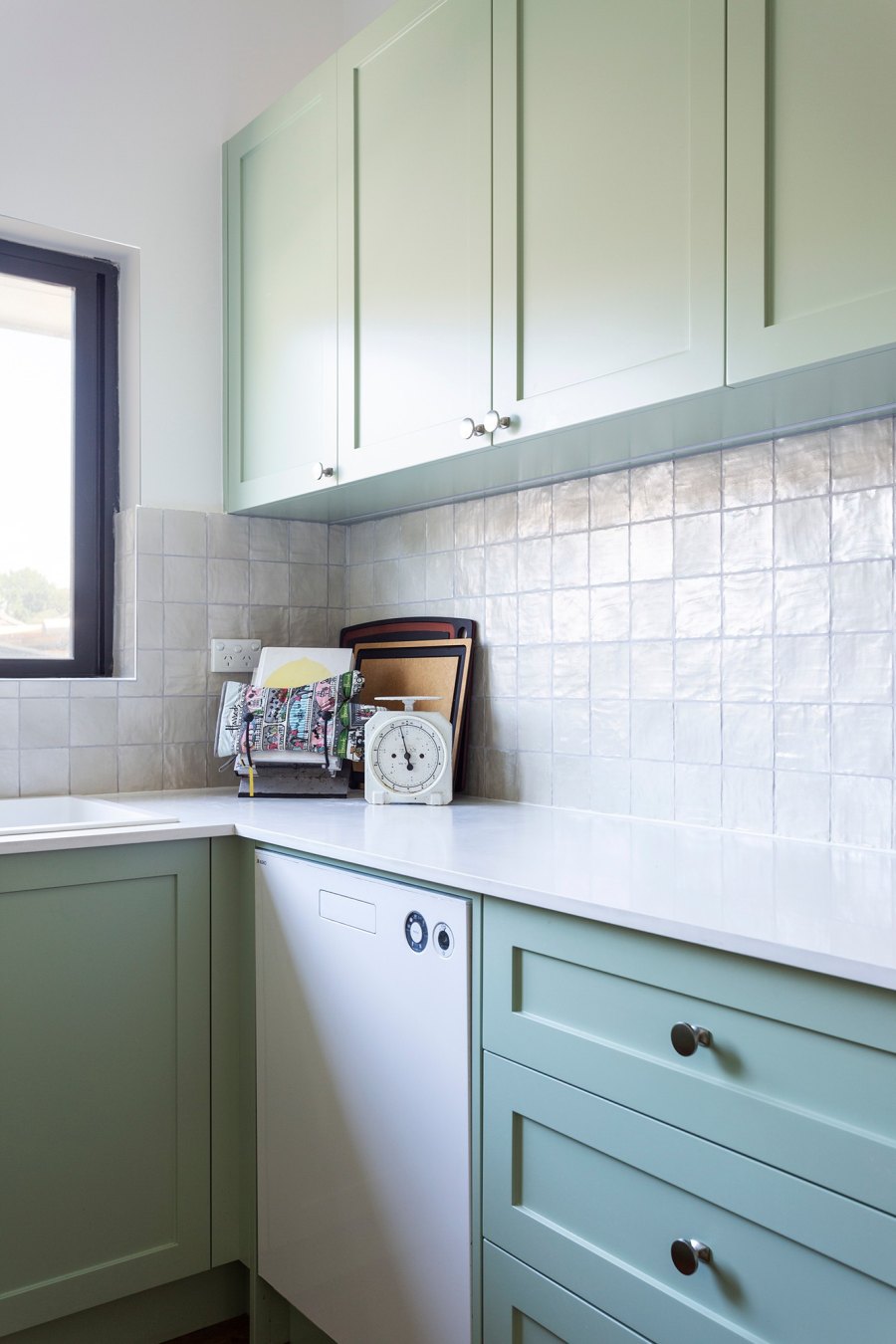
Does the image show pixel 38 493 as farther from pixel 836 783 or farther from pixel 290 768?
pixel 836 783

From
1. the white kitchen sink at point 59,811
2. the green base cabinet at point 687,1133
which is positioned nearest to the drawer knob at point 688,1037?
the green base cabinet at point 687,1133

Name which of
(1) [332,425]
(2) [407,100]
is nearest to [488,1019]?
(1) [332,425]

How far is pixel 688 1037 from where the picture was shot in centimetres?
110

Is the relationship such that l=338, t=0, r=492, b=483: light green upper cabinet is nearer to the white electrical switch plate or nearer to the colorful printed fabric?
the colorful printed fabric

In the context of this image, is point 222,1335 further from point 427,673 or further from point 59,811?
point 427,673

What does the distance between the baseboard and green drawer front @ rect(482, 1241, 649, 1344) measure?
0.80m

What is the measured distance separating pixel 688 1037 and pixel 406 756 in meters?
1.14

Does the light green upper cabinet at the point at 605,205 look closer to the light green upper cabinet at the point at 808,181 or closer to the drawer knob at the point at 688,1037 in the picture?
the light green upper cabinet at the point at 808,181

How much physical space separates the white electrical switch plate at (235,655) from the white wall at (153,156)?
33 cm

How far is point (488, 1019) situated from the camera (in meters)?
1.36

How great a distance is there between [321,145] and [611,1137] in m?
1.89

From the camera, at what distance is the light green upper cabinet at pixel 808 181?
1221 mm

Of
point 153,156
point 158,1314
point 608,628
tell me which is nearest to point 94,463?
point 153,156

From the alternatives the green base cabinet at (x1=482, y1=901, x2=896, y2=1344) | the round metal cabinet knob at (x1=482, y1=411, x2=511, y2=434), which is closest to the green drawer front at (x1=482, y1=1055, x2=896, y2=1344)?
the green base cabinet at (x1=482, y1=901, x2=896, y2=1344)
